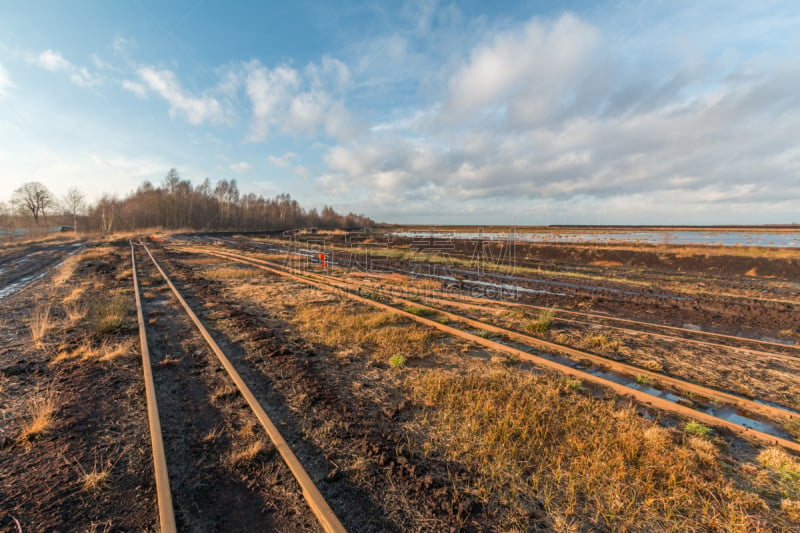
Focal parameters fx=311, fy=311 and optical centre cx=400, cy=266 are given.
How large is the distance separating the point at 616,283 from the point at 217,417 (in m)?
20.6

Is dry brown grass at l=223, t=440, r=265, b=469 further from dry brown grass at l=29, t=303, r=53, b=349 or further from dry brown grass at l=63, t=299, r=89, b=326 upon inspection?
dry brown grass at l=63, t=299, r=89, b=326

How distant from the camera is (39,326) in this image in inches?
312

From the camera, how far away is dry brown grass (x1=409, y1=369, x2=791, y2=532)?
3.08m

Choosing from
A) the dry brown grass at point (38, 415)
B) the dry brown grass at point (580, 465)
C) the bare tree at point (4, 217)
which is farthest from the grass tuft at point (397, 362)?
the bare tree at point (4, 217)

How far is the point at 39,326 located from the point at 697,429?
13.9 m

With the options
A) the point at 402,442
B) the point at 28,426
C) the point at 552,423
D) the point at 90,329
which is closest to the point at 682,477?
the point at 552,423

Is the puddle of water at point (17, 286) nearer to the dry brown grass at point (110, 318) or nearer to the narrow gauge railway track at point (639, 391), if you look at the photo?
the dry brown grass at point (110, 318)

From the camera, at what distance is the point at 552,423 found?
14.8 ft

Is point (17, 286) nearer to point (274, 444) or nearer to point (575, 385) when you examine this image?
point (274, 444)

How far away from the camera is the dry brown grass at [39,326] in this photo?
7.09m

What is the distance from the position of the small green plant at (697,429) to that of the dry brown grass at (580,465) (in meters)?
0.29

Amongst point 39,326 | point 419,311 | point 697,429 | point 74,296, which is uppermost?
point 74,296

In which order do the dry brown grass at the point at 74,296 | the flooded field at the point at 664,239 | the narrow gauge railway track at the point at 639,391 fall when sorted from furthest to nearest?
the flooded field at the point at 664,239, the dry brown grass at the point at 74,296, the narrow gauge railway track at the point at 639,391

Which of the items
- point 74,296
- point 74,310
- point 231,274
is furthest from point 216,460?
point 231,274
